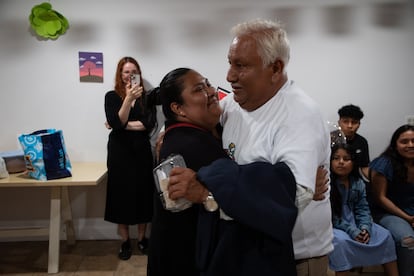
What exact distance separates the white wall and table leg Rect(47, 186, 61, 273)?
0.61m

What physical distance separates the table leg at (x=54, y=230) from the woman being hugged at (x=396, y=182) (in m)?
2.34

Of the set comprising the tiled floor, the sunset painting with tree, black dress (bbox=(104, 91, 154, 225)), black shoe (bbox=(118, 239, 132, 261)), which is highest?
the sunset painting with tree

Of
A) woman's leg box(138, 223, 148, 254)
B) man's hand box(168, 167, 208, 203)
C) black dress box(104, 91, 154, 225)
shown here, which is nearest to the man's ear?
man's hand box(168, 167, 208, 203)

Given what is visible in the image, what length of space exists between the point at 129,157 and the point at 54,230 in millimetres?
751

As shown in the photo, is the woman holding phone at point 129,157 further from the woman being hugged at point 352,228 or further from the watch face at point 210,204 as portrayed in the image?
the watch face at point 210,204

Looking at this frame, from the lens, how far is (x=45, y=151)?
2.24 metres

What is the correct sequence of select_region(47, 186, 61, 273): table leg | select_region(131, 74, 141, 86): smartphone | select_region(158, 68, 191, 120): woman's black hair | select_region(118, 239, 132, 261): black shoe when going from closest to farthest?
select_region(158, 68, 191, 120): woman's black hair < select_region(47, 186, 61, 273): table leg < select_region(131, 74, 141, 86): smartphone < select_region(118, 239, 132, 261): black shoe

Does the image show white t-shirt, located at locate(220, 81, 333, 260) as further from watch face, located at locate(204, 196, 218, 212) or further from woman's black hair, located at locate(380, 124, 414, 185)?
woman's black hair, located at locate(380, 124, 414, 185)

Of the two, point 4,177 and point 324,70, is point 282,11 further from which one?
point 4,177

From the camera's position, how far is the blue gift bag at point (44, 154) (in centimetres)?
223

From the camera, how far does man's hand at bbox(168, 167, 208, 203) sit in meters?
0.82

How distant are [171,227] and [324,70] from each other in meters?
2.51

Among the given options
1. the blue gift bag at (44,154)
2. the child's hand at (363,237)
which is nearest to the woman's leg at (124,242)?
the blue gift bag at (44,154)

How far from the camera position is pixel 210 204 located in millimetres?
836
